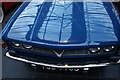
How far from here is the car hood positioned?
10.8 feet

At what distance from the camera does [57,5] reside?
13.5 feet

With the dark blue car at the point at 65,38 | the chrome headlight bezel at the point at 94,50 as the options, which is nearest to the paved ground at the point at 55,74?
the dark blue car at the point at 65,38

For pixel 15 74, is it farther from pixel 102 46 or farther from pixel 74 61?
pixel 102 46

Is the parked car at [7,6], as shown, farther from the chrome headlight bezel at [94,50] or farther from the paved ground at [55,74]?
the chrome headlight bezel at [94,50]

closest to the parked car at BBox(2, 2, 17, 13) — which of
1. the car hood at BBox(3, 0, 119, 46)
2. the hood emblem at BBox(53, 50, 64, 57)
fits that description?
the car hood at BBox(3, 0, 119, 46)

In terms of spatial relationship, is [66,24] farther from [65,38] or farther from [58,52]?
[58,52]

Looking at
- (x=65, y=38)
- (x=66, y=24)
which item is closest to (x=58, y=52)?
(x=65, y=38)

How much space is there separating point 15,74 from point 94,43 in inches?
68.4

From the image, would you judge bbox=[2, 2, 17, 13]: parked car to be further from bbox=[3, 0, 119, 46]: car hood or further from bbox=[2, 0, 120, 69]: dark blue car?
bbox=[2, 0, 120, 69]: dark blue car

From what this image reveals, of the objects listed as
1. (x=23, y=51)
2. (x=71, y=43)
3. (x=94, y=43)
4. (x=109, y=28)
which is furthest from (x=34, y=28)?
(x=109, y=28)

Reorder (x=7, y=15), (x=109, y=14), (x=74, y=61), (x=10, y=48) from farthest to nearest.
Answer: (x=7, y=15) < (x=109, y=14) < (x=10, y=48) < (x=74, y=61)

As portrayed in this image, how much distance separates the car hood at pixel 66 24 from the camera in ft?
10.8

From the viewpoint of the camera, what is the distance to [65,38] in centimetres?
328

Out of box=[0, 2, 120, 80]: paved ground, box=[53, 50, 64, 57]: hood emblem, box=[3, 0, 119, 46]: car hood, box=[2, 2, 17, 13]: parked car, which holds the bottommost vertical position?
box=[0, 2, 120, 80]: paved ground
